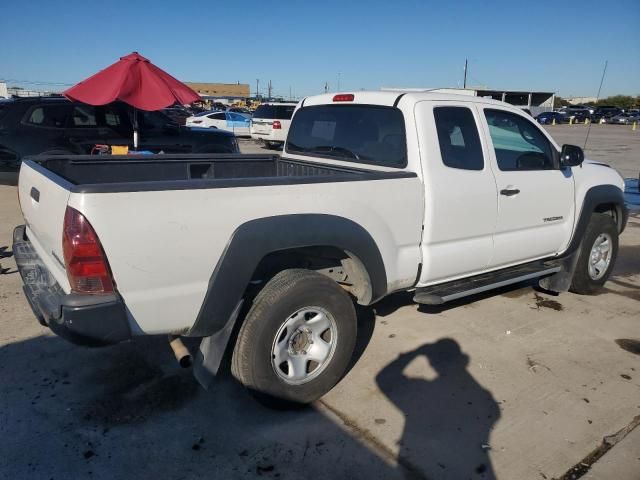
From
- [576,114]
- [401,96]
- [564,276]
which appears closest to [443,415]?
[401,96]

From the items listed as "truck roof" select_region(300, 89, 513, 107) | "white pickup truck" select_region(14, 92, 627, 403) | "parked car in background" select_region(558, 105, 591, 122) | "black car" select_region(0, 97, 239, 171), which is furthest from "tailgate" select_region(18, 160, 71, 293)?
"parked car in background" select_region(558, 105, 591, 122)

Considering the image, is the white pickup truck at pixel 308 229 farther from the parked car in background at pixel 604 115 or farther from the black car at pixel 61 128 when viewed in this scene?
the parked car in background at pixel 604 115

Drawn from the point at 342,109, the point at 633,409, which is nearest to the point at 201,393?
the point at 342,109

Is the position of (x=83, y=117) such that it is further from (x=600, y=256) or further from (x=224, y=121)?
(x=224, y=121)

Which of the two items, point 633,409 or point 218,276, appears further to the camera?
point 633,409

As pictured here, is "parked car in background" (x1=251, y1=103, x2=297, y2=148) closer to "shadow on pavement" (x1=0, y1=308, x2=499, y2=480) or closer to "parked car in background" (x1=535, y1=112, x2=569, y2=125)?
"shadow on pavement" (x1=0, y1=308, x2=499, y2=480)

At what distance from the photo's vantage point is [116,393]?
3203 millimetres

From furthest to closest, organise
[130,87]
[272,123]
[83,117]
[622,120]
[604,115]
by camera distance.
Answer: [604,115] < [622,120] < [272,123] < [83,117] < [130,87]

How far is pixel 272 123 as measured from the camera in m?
18.9

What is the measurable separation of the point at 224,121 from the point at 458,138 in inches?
849

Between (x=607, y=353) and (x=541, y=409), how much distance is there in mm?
1201

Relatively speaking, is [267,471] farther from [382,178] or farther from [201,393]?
[382,178]

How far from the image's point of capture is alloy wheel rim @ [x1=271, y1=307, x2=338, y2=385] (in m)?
2.96

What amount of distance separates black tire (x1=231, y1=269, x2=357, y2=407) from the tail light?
0.81 m
